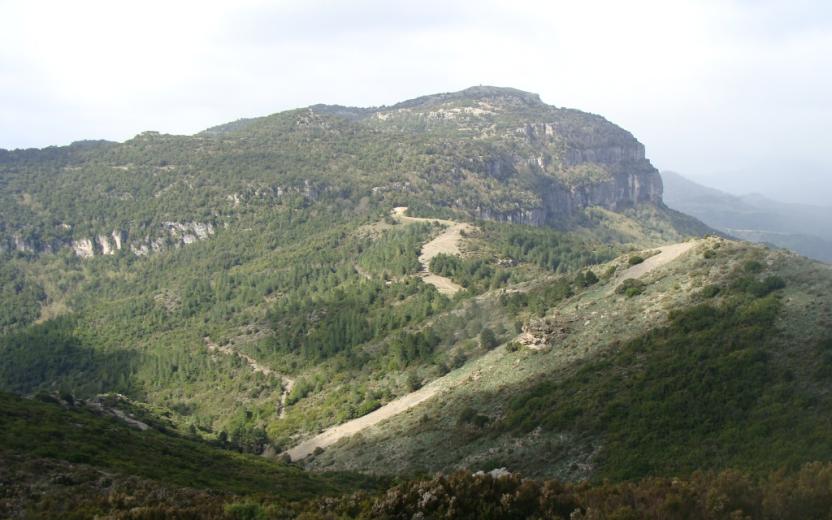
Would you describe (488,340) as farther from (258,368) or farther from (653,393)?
(258,368)

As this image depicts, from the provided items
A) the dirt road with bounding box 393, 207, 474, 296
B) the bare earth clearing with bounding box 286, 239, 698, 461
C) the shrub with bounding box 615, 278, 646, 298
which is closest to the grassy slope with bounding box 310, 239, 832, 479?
the shrub with bounding box 615, 278, 646, 298

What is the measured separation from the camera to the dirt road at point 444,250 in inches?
4727

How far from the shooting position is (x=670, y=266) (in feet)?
222

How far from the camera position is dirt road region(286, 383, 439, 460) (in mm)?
64562

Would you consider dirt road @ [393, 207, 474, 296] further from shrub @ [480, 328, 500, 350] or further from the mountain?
shrub @ [480, 328, 500, 350]

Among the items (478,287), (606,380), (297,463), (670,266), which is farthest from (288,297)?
(606,380)

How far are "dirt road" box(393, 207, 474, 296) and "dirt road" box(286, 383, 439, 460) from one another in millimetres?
45684

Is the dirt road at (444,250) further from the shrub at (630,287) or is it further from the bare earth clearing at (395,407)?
the shrub at (630,287)

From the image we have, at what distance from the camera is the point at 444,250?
14162 cm

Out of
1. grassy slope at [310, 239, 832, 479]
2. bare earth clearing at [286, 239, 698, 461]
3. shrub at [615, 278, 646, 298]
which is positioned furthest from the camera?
bare earth clearing at [286, 239, 698, 461]

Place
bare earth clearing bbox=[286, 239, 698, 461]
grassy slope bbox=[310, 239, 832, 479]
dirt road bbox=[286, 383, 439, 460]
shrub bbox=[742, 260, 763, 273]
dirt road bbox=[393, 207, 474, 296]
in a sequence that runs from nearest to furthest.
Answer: grassy slope bbox=[310, 239, 832, 479], shrub bbox=[742, 260, 763, 273], dirt road bbox=[286, 383, 439, 460], bare earth clearing bbox=[286, 239, 698, 461], dirt road bbox=[393, 207, 474, 296]

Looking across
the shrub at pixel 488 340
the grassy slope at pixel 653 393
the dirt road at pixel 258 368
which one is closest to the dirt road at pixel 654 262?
the grassy slope at pixel 653 393

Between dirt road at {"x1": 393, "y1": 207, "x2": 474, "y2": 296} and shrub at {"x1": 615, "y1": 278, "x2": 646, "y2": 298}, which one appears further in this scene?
dirt road at {"x1": 393, "y1": 207, "x2": 474, "y2": 296}

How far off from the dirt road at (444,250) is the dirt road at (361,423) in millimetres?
45684
